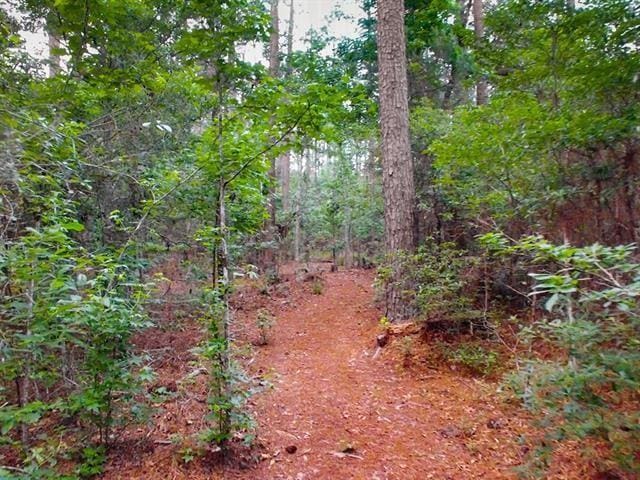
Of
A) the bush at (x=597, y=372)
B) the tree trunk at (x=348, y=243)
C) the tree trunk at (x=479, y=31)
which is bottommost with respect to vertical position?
the bush at (x=597, y=372)

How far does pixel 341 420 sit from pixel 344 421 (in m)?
0.03

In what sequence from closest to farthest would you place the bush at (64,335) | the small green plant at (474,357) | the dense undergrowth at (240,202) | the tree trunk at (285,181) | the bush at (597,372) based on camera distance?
the bush at (597,372) < the dense undergrowth at (240,202) < the bush at (64,335) < the small green plant at (474,357) < the tree trunk at (285,181)

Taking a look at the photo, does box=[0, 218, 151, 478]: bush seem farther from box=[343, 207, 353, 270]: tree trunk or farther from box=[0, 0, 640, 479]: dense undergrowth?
box=[343, 207, 353, 270]: tree trunk

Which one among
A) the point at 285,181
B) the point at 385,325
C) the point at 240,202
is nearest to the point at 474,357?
the point at 385,325

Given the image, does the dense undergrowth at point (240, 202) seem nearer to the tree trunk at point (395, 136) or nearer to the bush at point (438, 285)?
the bush at point (438, 285)

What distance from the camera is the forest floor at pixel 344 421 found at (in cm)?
272

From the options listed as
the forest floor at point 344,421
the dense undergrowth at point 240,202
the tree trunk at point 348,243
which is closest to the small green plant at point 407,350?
the forest floor at point 344,421

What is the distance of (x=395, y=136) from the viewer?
5.70 metres

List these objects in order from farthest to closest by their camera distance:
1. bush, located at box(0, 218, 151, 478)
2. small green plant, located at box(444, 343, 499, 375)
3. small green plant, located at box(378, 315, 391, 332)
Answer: small green plant, located at box(378, 315, 391, 332), small green plant, located at box(444, 343, 499, 375), bush, located at box(0, 218, 151, 478)

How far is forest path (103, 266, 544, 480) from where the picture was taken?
273cm

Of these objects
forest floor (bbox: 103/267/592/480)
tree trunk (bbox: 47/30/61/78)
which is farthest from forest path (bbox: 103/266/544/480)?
tree trunk (bbox: 47/30/61/78)

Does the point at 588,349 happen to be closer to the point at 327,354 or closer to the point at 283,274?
the point at 327,354

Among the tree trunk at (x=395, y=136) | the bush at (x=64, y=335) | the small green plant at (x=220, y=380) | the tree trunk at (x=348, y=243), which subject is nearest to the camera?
the bush at (x=64, y=335)

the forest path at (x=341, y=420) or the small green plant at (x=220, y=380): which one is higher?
the small green plant at (x=220, y=380)
